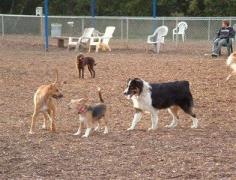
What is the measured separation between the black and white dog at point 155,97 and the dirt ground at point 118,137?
0.32m

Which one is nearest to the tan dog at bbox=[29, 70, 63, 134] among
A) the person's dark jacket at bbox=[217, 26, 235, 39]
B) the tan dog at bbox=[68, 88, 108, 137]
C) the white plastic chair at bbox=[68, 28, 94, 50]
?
the tan dog at bbox=[68, 88, 108, 137]

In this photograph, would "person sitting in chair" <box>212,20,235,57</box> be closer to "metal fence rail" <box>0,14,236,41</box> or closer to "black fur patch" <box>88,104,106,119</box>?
"metal fence rail" <box>0,14,236,41</box>

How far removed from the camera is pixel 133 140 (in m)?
9.27

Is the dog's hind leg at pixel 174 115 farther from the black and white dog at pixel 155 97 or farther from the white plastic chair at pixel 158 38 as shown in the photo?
the white plastic chair at pixel 158 38

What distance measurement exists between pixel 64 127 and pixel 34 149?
187cm

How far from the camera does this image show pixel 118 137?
956 centimetres

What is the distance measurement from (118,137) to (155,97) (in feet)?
3.59

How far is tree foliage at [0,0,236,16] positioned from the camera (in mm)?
43531

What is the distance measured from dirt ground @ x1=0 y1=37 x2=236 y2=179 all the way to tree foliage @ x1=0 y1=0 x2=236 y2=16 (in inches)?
971

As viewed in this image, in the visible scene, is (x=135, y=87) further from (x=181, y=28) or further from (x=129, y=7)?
(x=129, y=7)

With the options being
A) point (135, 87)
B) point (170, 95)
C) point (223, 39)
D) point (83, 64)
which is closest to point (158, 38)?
point (223, 39)

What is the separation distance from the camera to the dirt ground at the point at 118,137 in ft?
24.4

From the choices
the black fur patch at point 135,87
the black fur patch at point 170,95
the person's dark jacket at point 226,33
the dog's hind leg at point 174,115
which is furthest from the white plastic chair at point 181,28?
the black fur patch at point 135,87

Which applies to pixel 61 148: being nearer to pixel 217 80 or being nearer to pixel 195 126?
pixel 195 126
